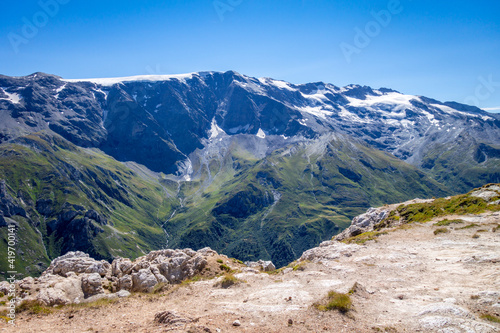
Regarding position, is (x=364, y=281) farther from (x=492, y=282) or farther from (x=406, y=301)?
(x=492, y=282)

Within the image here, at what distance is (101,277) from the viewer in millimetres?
31906

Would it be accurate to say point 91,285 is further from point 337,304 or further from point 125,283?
point 337,304

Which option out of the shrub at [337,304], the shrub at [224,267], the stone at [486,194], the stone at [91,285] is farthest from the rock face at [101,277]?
the stone at [486,194]

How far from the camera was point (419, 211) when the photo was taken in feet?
170

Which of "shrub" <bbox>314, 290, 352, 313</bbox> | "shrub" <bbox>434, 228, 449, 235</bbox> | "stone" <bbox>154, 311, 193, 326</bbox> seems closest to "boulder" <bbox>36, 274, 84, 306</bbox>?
"stone" <bbox>154, 311, 193, 326</bbox>

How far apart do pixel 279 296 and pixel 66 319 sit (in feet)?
51.7

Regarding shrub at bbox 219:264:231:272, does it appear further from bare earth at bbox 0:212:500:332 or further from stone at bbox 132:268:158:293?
stone at bbox 132:268:158:293

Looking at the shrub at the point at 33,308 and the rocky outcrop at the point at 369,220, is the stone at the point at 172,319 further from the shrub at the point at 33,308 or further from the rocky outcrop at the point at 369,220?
the rocky outcrop at the point at 369,220

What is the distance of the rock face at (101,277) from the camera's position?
26472 millimetres

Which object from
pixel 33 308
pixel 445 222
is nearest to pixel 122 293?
pixel 33 308

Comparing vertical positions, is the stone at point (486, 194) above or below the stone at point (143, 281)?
above

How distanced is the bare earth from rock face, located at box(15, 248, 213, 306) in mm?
2867

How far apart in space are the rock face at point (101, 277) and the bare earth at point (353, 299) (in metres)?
2.87

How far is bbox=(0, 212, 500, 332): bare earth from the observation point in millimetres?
17344
